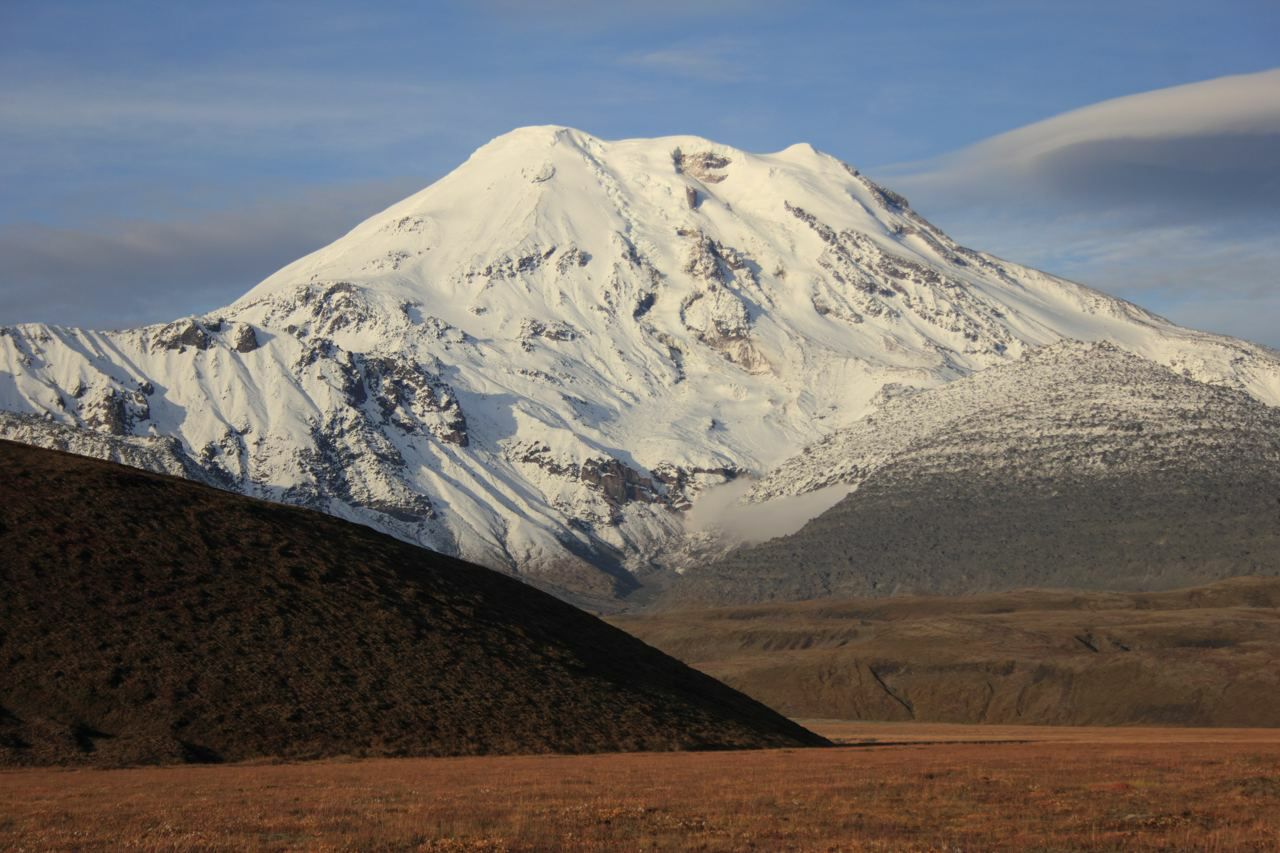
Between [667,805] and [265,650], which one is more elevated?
[265,650]

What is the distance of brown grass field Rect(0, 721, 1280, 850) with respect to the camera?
51031mm

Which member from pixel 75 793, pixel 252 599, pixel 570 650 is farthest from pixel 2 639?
pixel 570 650

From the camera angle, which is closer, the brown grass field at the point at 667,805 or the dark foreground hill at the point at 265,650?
the brown grass field at the point at 667,805

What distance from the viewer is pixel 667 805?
6169cm

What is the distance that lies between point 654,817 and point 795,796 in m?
9.43

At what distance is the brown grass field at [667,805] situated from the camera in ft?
167

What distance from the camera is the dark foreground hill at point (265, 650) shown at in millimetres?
96938

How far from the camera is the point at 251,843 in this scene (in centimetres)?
5006

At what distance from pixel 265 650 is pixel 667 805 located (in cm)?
5282

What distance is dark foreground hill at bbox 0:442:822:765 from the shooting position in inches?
3816

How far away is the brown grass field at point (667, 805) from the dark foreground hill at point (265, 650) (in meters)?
10.2

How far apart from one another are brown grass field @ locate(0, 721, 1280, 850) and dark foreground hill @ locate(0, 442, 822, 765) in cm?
1024

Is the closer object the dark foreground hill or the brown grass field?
the brown grass field

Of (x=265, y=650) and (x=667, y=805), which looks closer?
(x=667, y=805)
